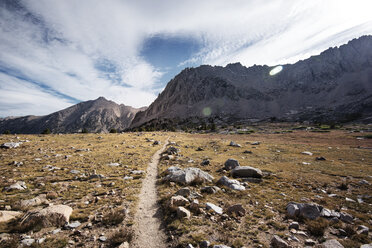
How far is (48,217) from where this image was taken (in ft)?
24.0

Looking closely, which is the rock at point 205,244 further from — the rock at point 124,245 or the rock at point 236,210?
the rock at point 124,245

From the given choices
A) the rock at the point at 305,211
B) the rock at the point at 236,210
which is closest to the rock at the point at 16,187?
the rock at the point at 236,210

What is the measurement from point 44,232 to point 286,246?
11242 millimetres

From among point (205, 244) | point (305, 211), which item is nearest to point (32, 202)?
point (205, 244)

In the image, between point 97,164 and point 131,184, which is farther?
point 97,164

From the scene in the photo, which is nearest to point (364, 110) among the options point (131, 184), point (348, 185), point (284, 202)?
point (348, 185)

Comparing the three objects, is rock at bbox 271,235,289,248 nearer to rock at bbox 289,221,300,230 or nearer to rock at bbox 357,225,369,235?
rock at bbox 289,221,300,230

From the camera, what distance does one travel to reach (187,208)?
9.28 meters

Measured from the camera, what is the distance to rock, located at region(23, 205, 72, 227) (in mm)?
7035

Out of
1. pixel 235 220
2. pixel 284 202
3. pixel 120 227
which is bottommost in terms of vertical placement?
pixel 284 202

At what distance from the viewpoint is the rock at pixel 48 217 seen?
23.1ft

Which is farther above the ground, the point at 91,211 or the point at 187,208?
the point at 91,211

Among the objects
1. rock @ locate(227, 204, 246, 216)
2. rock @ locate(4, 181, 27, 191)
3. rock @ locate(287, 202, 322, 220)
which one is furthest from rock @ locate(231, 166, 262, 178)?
rock @ locate(4, 181, 27, 191)

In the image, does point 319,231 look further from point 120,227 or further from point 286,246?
point 120,227
